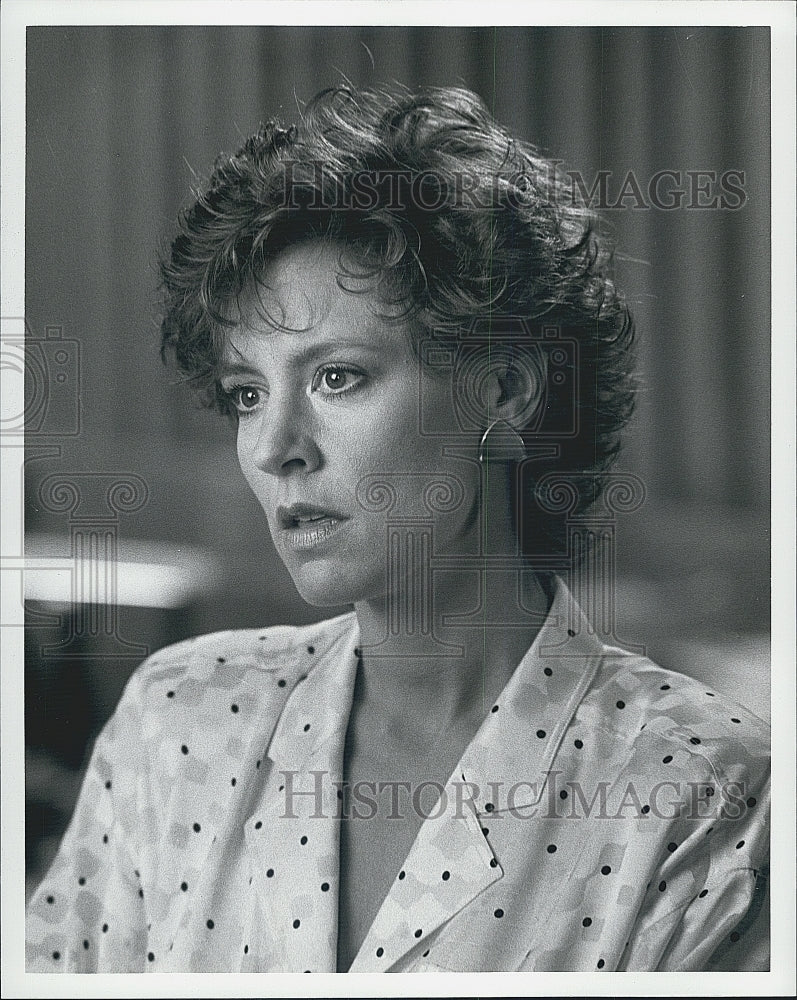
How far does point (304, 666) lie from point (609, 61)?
130cm

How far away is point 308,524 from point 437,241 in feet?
1.91

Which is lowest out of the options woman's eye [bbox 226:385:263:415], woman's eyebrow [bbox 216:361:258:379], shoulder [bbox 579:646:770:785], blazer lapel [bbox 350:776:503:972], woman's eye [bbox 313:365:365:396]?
blazer lapel [bbox 350:776:503:972]

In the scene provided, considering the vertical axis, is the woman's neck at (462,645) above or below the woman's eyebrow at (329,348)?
below

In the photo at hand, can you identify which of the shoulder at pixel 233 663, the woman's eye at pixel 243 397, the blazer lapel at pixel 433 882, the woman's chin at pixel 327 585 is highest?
the woman's eye at pixel 243 397

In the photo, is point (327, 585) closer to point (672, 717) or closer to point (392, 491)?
point (392, 491)

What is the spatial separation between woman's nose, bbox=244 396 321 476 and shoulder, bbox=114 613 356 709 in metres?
0.30

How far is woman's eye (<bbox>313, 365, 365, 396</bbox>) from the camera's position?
213 centimetres

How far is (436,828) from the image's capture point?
215 centimetres

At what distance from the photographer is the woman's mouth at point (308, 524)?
2.17 m

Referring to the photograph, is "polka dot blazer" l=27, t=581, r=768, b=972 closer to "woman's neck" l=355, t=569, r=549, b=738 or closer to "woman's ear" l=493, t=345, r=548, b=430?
"woman's neck" l=355, t=569, r=549, b=738

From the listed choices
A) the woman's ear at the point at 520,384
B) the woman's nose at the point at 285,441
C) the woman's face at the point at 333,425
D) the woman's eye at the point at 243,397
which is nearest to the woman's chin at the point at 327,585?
the woman's face at the point at 333,425

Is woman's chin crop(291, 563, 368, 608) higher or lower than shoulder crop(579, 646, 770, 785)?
higher

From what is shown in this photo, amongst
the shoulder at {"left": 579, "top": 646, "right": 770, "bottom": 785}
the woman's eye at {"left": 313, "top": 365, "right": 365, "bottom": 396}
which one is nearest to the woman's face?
the woman's eye at {"left": 313, "top": 365, "right": 365, "bottom": 396}

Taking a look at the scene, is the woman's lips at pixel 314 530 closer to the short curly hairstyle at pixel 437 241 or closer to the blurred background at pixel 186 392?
the blurred background at pixel 186 392
